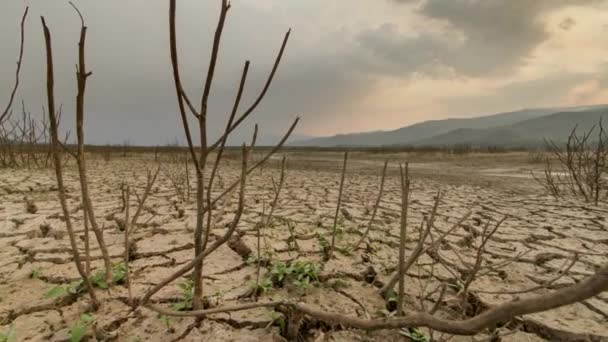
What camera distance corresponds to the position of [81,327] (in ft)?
3.38

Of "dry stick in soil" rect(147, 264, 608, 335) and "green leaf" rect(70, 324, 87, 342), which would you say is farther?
"green leaf" rect(70, 324, 87, 342)

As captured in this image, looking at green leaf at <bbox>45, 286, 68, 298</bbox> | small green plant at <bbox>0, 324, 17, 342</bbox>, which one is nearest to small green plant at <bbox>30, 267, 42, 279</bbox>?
green leaf at <bbox>45, 286, 68, 298</bbox>

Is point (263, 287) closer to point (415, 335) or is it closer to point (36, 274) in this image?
point (415, 335)

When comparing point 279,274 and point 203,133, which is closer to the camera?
point 203,133

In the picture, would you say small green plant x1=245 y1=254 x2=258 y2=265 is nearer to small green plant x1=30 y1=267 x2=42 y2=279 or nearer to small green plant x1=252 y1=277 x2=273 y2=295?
small green plant x1=252 y1=277 x2=273 y2=295

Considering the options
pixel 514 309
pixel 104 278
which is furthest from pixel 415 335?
pixel 104 278

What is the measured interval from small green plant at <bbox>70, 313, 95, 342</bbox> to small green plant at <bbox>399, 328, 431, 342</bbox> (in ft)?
3.61

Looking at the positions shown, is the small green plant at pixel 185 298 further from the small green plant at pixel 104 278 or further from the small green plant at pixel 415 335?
the small green plant at pixel 415 335

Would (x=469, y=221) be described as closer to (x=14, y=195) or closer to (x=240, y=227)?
(x=240, y=227)

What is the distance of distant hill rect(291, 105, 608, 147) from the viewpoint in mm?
88812

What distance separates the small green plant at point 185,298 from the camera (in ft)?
3.76

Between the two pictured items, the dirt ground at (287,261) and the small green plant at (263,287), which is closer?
the dirt ground at (287,261)

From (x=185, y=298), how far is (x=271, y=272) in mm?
406

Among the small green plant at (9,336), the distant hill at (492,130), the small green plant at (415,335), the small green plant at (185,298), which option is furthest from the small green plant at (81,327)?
the distant hill at (492,130)
